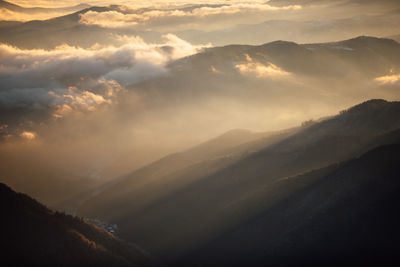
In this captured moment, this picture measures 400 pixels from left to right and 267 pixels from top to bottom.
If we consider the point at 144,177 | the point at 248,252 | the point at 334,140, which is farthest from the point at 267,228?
the point at 144,177

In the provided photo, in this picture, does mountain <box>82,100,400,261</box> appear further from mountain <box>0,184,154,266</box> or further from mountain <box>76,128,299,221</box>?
mountain <box>0,184,154,266</box>

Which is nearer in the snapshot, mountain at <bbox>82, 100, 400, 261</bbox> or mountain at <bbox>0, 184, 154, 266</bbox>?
mountain at <bbox>0, 184, 154, 266</bbox>

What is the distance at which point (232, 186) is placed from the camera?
4419 inches

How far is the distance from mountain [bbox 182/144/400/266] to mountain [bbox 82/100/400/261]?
5.70 m

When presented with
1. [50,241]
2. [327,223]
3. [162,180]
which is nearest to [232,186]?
[162,180]

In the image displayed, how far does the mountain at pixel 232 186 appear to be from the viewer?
304 ft

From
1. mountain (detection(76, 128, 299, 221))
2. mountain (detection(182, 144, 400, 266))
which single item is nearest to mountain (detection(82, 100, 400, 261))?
mountain (detection(76, 128, 299, 221))

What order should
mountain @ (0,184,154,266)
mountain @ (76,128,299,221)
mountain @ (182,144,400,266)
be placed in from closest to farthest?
mountain @ (182,144,400,266)
mountain @ (0,184,154,266)
mountain @ (76,128,299,221)

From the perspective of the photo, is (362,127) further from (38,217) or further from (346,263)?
(38,217)

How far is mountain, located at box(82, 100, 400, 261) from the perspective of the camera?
92.6 meters

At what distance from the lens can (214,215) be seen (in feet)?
321

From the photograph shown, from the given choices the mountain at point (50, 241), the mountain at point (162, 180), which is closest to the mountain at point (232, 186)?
the mountain at point (162, 180)

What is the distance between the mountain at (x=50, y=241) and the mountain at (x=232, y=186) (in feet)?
37.7

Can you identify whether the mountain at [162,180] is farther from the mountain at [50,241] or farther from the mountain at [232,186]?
the mountain at [50,241]
